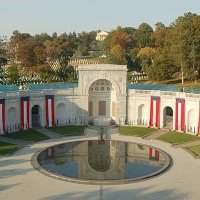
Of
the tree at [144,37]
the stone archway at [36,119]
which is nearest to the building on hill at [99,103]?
the stone archway at [36,119]

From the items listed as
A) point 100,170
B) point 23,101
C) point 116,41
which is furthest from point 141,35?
point 100,170

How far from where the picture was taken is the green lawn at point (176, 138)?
47.1 meters

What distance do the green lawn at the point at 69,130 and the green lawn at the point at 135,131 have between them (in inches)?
210

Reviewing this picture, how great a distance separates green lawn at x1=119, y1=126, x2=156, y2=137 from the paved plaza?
44.2ft

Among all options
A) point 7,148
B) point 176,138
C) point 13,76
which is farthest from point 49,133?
point 13,76

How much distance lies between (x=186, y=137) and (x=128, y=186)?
63.9ft

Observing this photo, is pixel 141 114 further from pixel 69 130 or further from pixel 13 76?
pixel 13 76

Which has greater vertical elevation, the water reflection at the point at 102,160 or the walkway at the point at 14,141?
the walkway at the point at 14,141

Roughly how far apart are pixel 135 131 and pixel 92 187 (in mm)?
21737

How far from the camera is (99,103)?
2298 inches

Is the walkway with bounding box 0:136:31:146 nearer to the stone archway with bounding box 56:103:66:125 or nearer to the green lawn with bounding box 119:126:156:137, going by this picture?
the stone archway with bounding box 56:103:66:125

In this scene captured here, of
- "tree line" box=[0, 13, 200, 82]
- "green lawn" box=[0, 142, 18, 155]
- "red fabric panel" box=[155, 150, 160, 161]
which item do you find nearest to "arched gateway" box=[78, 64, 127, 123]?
"red fabric panel" box=[155, 150, 160, 161]

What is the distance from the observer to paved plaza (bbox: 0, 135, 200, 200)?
2928cm

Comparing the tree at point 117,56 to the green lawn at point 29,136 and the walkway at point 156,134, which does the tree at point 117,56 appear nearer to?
the walkway at point 156,134
